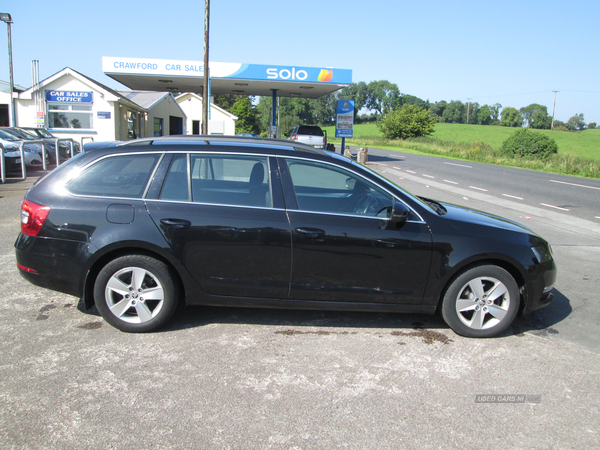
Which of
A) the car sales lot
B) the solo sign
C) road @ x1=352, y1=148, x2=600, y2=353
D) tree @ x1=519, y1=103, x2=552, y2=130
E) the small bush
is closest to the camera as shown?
the car sales lot

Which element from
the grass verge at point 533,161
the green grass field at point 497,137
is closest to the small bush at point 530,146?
the grass verge at point 533,161

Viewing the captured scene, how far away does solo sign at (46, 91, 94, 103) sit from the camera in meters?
26.1

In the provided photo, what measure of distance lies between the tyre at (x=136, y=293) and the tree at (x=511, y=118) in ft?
513

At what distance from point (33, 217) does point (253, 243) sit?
1.92 metres

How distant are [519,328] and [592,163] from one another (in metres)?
27.7

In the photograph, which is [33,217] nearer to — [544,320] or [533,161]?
[544,320]

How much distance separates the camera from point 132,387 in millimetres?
3080

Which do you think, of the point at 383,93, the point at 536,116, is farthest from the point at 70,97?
the point at 536,116

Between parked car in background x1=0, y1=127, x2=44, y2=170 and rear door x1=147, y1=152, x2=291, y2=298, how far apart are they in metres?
15.0

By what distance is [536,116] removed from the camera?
141 m

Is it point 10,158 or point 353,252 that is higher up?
point 10,158

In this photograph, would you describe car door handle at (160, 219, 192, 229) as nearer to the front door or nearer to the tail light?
the front door

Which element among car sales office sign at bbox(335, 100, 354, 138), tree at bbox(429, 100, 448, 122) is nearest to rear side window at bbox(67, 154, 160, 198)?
car sales office sign at bbox(335, 100, 354, 138)

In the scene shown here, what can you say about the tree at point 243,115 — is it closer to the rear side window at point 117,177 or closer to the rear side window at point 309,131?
the rear side window at point 309,131
